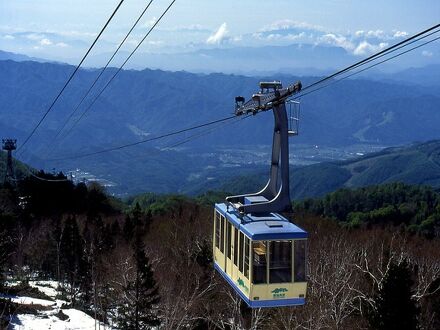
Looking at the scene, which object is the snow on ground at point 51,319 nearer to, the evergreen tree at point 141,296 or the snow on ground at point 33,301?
the snow on ground at point 33,301

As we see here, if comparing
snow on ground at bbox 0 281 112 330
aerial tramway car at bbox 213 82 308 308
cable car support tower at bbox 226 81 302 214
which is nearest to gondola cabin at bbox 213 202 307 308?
aerial tramway car at bbox 213 82 308 308

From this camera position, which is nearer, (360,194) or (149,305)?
(149,305)

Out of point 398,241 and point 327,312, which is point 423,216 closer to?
point 398,241

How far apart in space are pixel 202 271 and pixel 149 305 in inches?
278

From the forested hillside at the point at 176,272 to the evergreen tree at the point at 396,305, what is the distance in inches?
2.0

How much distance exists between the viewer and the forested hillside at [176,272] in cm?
3204

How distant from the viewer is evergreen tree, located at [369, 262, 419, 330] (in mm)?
29297

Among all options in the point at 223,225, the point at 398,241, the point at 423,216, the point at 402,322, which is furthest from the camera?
the point at 423,216

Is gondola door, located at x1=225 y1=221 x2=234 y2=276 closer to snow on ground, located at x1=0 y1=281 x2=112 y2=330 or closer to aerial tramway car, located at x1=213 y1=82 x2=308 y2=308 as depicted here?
aerial tramway car, located at x1=213 y1=82 x2=308 y2=308

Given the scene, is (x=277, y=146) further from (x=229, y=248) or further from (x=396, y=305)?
(x=396, y=305)

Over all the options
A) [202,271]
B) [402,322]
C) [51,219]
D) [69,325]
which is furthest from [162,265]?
[51,219]

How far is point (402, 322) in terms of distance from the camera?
2923cm

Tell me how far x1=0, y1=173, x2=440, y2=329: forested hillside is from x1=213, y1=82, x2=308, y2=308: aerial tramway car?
38.8 ft

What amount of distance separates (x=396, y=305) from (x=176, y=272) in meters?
16.8
